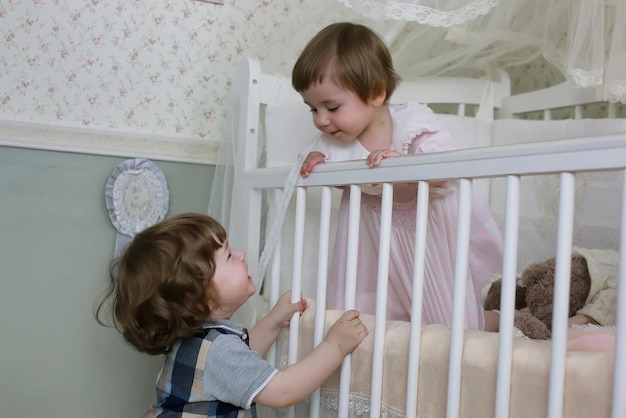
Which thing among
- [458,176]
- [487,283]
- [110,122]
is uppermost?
[110,122]

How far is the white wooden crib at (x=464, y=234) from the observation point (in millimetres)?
886

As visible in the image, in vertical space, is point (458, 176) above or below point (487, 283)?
above

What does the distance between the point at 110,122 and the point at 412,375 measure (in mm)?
1166

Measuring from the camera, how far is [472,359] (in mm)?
1019

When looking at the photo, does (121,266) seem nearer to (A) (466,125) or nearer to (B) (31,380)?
(B) (31,380)

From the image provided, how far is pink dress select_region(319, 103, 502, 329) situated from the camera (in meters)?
1.43

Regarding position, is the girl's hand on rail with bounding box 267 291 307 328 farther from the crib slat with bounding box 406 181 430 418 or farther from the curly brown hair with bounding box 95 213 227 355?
the crib slat with bounding box 406 181 430 418

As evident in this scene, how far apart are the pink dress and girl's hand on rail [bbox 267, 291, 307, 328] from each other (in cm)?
15

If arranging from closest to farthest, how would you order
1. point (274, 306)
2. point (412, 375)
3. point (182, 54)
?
point (412, 375) < point (274, 306) < point (182, 54)

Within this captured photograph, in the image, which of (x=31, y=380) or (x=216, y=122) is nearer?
(x=31, y=380)

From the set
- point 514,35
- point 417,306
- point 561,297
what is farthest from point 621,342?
point 514,35

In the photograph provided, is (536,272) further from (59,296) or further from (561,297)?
(59,296)

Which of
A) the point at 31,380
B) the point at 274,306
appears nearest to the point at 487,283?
the point at 274,306

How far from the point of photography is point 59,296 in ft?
6.13
